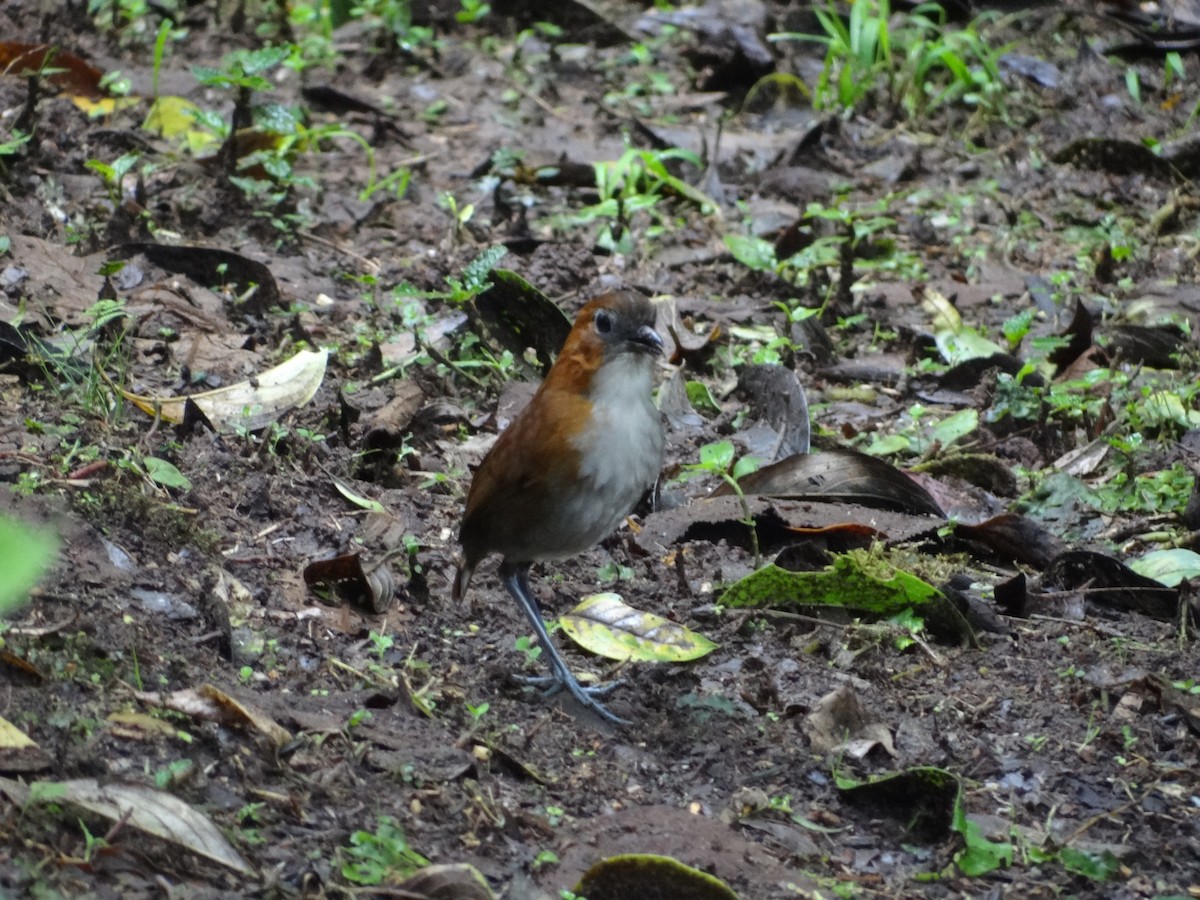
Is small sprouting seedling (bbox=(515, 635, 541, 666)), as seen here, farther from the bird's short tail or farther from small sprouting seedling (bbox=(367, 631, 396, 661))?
small sprouting seedling (bbox=(367, 631, 396, 661))

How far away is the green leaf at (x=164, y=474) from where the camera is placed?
13.9ft

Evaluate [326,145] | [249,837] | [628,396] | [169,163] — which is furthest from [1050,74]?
[249,837]

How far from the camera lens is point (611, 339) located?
4.17 metres

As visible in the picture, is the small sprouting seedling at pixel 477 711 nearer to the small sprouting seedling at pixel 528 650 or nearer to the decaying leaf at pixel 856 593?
the small sprouting seedling at pixel 528 650

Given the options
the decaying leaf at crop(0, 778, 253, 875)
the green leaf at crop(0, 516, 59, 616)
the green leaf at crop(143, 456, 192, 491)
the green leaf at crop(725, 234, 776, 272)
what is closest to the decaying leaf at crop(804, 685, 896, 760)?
the decaying leaf at crop(0, 778, 253, 875)

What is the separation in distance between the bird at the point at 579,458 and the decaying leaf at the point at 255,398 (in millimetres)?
972

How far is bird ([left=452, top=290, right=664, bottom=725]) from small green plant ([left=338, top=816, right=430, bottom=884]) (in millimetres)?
1028

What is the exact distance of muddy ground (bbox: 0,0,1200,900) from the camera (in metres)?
3.21

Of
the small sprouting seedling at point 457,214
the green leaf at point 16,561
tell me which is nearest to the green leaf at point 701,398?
the small sprouting seedling at point 457,214

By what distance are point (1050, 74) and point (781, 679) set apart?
5.95 m

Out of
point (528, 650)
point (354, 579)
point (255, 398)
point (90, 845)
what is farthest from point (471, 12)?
point (90, 845)

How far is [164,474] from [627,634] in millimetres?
1408

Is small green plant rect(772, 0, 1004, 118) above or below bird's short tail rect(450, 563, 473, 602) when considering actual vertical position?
below

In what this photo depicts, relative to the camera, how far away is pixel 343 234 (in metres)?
6.73
